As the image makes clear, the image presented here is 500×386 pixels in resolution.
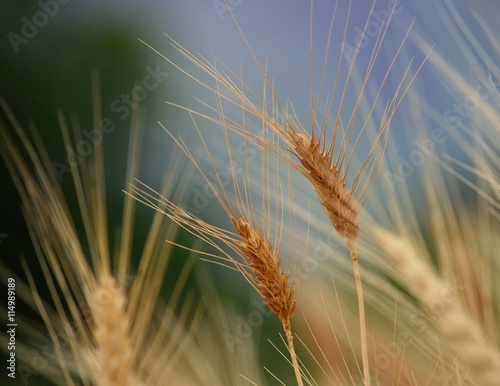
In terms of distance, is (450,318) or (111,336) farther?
(111,336)

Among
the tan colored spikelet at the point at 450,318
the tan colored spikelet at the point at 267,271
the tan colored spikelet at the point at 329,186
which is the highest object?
the tan colored spikelet at the point at 329,186

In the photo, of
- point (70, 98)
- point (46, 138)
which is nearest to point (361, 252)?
point (46, 138)

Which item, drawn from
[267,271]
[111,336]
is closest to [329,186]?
[267,271]

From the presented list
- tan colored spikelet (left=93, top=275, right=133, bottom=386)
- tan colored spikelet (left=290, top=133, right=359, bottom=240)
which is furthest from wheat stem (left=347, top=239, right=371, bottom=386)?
tan colored spikelet (left=93, top=275, right=133, bottom=386)

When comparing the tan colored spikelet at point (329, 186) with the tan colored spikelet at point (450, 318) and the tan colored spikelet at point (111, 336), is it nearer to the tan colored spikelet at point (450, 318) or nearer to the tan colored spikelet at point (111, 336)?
the tan colored spikelet at point (450, 318)

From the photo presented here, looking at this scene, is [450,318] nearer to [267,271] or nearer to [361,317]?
[361,317]

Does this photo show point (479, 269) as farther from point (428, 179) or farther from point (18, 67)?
point (18, 67)

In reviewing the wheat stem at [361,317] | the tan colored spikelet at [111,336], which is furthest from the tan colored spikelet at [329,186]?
the tan colored spikelet at [111,336]
